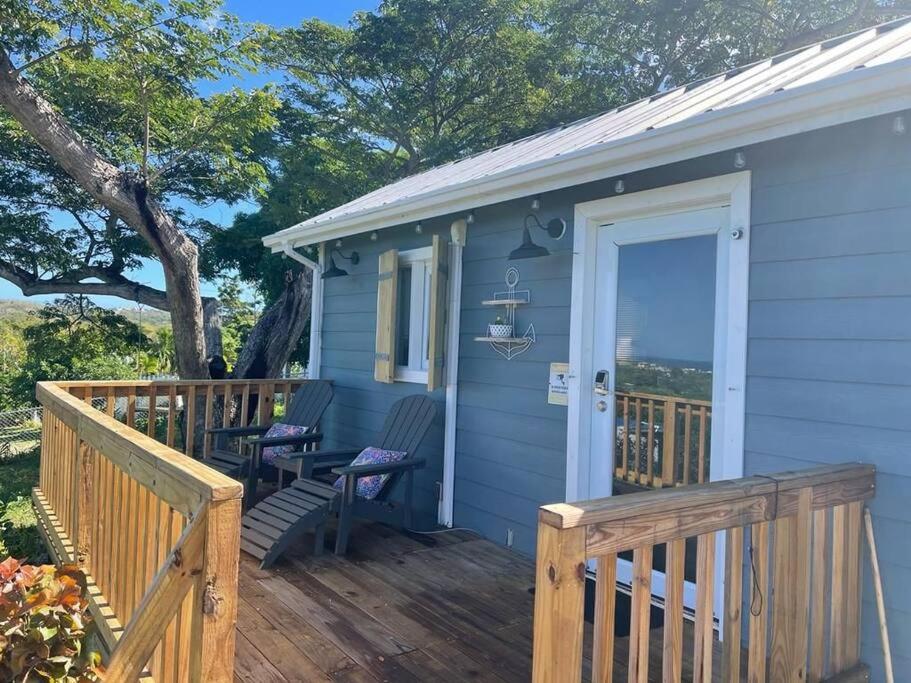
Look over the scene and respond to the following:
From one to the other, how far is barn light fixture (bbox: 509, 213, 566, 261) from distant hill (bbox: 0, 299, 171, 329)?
9769mm

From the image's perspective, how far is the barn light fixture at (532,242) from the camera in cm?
367

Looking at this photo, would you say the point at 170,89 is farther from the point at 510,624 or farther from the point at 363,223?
the point at 510,624

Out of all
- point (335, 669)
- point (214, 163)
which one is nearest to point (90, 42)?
point (214, 163)

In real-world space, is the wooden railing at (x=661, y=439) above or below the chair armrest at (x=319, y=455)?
above

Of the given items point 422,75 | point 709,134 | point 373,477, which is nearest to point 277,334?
point 373,477

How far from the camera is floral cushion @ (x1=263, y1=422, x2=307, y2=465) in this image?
5.02m

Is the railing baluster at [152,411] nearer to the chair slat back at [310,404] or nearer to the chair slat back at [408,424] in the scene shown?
the chair slat back at [310,404]

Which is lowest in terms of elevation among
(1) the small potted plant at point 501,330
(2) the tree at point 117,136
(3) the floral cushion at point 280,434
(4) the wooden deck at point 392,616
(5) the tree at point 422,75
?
(4) the wooden deck at point 392,616

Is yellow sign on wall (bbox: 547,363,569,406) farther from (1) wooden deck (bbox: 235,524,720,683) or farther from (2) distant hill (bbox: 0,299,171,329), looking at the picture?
(2) distant hill (bbox: 0,299,171,329)

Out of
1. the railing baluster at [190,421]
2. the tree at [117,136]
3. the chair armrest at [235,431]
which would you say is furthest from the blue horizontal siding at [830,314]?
the tree at [117,136]

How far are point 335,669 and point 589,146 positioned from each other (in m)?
2.43

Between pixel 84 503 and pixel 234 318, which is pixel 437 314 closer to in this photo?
pixel 84 503

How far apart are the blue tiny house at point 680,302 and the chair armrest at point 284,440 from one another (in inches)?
27.5

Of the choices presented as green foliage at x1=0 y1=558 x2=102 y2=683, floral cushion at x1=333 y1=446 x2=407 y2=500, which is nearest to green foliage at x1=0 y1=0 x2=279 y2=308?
floral cushion at x1=333 y1=446 x2=407 y2=500
